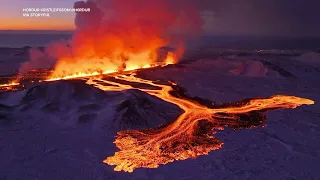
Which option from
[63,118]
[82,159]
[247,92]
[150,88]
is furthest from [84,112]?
[247,92]

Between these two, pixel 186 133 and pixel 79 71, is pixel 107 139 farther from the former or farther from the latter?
pixel 79 71

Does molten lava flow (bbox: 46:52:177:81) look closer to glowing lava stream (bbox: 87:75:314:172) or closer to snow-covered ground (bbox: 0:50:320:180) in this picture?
snow-covered ground (bbox: 0:50:320:180)

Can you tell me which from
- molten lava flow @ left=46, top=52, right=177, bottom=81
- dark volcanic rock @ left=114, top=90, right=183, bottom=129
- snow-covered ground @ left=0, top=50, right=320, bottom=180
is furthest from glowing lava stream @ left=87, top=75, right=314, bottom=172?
molten lava flow @ left=46, top=52, right=177, bottom=81

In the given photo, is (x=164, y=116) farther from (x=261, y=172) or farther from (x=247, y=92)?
(x=247, y=92)

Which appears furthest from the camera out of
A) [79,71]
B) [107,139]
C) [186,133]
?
[79,71]

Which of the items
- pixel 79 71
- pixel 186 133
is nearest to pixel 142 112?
pixel 186 133

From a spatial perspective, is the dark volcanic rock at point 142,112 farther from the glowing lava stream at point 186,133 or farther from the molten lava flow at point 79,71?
the molten lava flow at point 79,71
